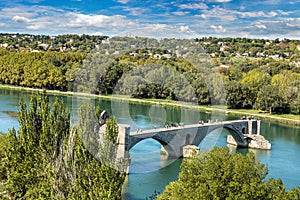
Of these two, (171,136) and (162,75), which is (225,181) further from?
(171,136)

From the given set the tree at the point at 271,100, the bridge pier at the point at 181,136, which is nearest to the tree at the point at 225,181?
the bridge pier at the point at 181,136

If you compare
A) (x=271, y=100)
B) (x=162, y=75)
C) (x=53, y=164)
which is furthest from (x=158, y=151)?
(x=271, y=100)

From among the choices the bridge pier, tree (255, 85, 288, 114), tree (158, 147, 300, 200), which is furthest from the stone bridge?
tree (255, 85, 288, 114)

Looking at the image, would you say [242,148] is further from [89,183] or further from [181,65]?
[89,183]

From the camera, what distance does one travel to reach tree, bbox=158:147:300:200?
923cm

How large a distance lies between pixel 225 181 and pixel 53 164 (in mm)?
4257

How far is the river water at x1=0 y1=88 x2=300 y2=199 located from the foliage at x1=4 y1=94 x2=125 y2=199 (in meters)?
1.74

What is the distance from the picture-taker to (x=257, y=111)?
38.1m

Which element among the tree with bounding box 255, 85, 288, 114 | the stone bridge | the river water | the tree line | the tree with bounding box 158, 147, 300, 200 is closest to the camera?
the tree with bounding box 158, 147, 300, 200

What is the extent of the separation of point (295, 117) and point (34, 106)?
2800cm

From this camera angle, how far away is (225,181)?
969 cm

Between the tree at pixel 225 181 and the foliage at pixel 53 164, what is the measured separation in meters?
1.50

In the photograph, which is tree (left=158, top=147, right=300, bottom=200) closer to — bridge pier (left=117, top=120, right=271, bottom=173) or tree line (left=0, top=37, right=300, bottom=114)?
tree line (left=0, top=37, right=300, bottom=114)

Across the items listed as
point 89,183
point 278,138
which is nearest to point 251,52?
point 278,138
